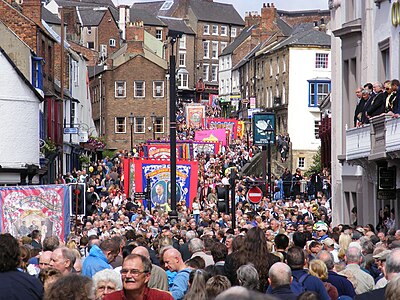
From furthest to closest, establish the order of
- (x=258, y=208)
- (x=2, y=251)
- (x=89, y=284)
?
(x=258, y=208) → (x=2, y=251) → (x=89, y=284)

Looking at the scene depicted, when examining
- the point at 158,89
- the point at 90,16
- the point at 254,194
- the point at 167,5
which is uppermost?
the point at 167,5

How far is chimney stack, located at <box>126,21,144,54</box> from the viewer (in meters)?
105

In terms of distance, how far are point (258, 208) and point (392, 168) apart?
34.8ft

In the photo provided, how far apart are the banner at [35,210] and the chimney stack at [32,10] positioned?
88.5 ft

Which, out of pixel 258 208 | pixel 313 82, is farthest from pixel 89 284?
pixel 313 82

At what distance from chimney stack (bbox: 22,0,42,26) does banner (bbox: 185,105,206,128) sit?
50.1 metres

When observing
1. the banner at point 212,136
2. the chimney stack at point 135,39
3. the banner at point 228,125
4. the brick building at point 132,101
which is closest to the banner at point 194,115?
the brick building at point 132,101

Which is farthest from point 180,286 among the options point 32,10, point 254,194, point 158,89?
point 158,89

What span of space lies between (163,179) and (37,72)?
23.8 feet

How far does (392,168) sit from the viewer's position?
1164 inches

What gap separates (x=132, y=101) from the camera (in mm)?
100250

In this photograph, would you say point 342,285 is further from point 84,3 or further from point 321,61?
point 84,3

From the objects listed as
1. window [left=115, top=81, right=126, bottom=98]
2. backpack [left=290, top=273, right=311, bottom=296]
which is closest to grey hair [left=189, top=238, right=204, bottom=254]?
backpack [left=290, top=273, right=311, bottom=296]

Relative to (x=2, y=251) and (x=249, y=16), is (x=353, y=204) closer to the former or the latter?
(x=2, y=251)
